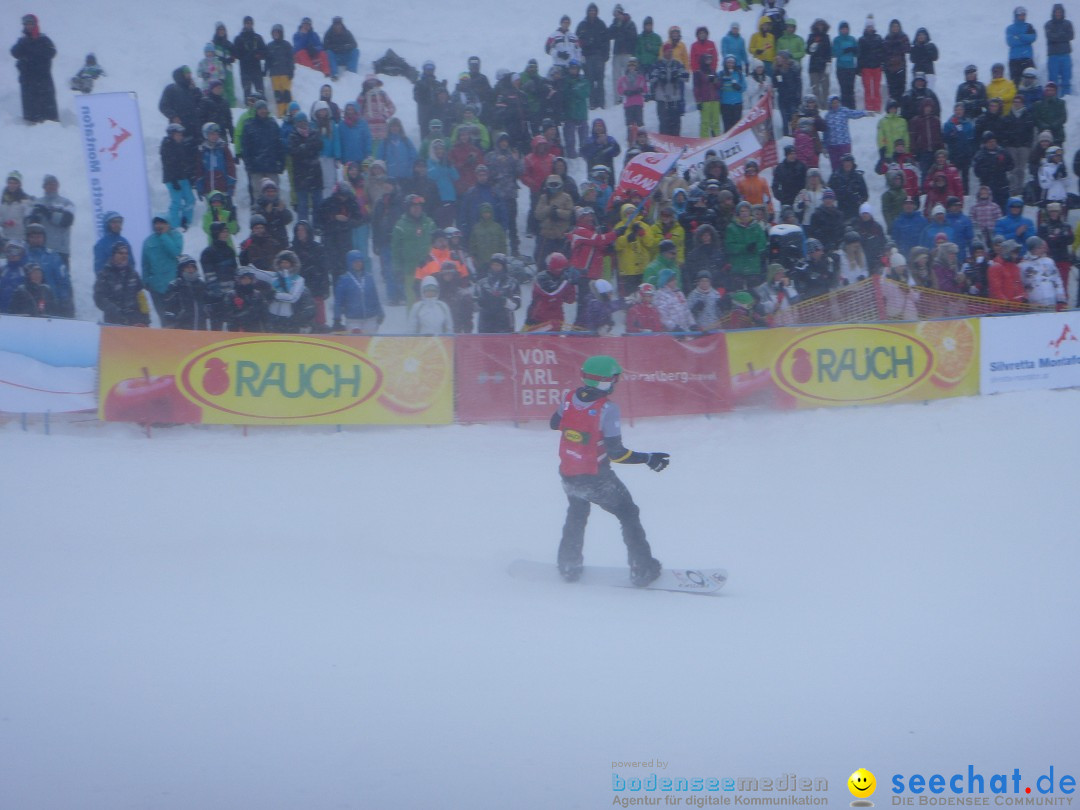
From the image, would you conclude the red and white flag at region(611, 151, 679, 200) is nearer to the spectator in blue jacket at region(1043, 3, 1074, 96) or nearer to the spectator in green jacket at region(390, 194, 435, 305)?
the spectator in green jacket at region(390, 194, 435, 305)

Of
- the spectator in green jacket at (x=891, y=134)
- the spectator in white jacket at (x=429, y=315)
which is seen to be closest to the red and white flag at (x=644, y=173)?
the spectator in white jacket at (x=429, y=315)

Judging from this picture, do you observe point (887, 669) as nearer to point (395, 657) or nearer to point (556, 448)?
point (395, 657)

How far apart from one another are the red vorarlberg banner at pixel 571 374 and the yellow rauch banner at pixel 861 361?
1.08 feet

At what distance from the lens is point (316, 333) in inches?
445

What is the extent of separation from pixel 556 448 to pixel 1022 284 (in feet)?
18.4

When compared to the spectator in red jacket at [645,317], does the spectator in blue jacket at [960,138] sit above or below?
above

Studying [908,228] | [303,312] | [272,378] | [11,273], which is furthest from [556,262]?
[11,273]

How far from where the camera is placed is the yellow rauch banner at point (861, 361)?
38.2 ft

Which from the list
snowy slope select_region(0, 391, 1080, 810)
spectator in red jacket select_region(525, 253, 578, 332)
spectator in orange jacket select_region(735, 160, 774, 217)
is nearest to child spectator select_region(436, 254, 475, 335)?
spectator in red jacket select_region(525, 253, 578, 332)

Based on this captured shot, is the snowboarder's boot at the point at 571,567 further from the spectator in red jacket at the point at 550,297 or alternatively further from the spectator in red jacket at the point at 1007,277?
the spectator in red jacket at the point at 1007,277

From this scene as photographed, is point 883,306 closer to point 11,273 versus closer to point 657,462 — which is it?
point 657,462

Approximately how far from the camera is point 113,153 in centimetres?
1170

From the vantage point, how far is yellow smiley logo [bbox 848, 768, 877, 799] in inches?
208

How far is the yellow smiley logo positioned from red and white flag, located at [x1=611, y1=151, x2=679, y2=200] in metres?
8.43
